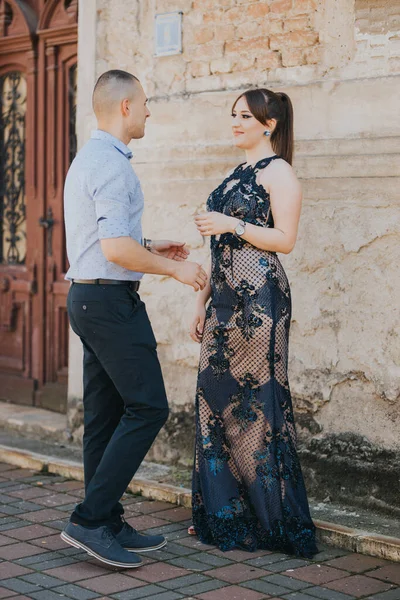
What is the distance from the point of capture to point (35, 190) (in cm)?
752

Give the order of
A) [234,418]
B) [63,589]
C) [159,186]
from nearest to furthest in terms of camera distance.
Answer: [63,589]
[234,418]
[159,186]

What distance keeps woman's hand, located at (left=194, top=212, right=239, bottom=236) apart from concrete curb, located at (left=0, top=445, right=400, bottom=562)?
1482 millimetres

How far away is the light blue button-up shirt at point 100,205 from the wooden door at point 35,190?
2.83m

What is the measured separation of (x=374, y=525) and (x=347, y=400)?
2.16ft

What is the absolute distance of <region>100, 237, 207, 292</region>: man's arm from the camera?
4324mm

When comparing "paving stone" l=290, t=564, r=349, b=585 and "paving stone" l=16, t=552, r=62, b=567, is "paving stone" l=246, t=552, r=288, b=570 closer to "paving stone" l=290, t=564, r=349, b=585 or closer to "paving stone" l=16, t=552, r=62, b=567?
"paving stone" l=290, t=564, r=349, b=585

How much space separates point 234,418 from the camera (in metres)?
4.93

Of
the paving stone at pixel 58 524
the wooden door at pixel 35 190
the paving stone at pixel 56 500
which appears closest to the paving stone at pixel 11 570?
the paving stone at pixel 58 524

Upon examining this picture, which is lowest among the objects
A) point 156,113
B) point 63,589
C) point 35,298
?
point 63,589

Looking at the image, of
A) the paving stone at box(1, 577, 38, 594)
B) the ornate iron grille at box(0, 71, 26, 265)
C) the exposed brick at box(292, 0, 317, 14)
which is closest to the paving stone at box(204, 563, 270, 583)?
the paving stone at box(1, 577, 38, 594)

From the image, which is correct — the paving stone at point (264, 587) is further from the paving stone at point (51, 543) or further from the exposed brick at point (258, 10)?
the exposed brick at point (258, 10)

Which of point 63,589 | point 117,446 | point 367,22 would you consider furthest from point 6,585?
point 367,22

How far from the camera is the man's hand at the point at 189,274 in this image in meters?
4.49

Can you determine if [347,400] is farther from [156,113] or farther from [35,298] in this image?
[35,298]
